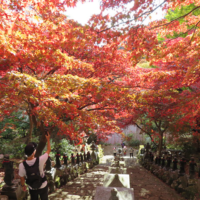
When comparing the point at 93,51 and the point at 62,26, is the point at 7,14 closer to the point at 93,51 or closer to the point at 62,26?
the point at 62,26

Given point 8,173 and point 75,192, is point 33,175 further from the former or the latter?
point 75,192

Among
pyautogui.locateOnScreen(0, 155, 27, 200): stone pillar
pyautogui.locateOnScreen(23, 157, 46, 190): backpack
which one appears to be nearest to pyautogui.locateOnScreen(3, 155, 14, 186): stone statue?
pyautogui.locateOnScreen(0, 155, 27, 200): stone pillar

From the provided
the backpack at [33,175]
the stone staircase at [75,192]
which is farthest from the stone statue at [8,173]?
the backpack at [33,175]

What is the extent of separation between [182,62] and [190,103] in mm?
1776

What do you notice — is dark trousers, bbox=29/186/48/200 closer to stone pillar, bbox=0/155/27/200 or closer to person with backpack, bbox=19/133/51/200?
person with backpack, bbox=19/133/51/200

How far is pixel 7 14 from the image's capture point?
393 cm

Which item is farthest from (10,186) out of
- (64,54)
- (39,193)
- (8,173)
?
(64,54)

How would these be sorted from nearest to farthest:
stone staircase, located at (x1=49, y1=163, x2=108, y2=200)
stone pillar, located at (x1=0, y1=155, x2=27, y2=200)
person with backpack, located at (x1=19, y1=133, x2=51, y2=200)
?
person with backpack, located at (x1=19, y1=133, x2=51, y2=200), stone pillar, located at (x1=0, y1=155, x2=27, y2=200), stone staircase, located at (x1=49, y1=163, x2=108, y2=200)

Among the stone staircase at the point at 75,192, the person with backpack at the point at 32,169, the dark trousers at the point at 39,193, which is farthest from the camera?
the stone staircase at the point at 75,192

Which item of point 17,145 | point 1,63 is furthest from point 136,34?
point 17,145

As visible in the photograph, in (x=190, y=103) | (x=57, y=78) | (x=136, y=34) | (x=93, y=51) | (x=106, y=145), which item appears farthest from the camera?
(x=106, y=145)

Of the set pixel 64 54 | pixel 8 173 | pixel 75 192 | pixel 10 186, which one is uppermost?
pixel 64 54

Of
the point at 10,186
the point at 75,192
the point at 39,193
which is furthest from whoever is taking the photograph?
the point at 75,192

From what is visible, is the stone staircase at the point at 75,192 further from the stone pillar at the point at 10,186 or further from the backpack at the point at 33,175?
the backpack at the point at 33,175
